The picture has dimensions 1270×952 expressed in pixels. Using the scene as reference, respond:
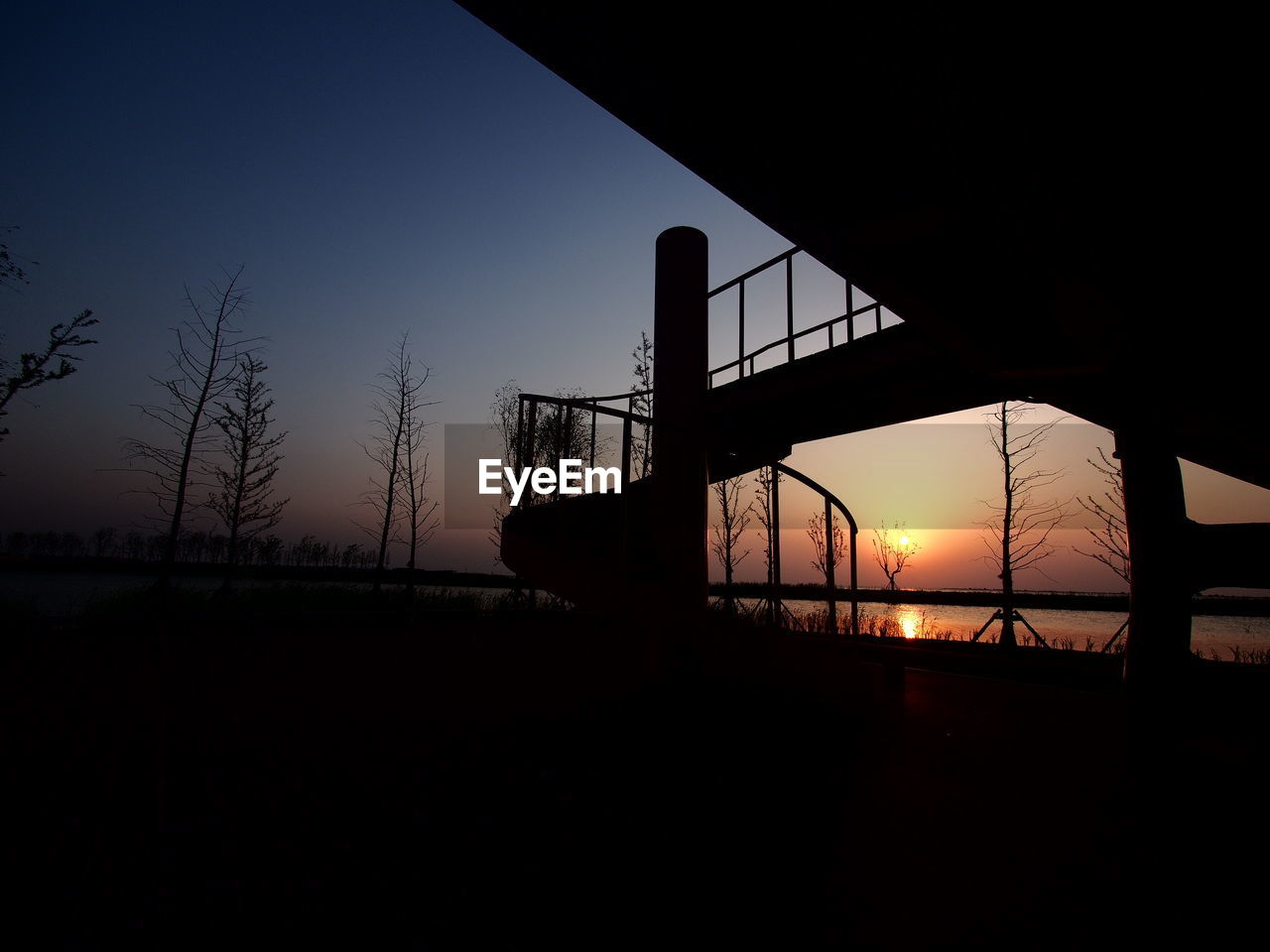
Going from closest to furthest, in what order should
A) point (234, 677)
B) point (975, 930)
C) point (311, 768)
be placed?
1. point (975, 930)
2. point (311, 768)
3. point (234, 677)

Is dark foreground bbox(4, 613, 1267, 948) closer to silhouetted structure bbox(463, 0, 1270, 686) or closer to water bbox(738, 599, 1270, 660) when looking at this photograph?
silhouetted structure bbox(463, 0, 1270, 686)

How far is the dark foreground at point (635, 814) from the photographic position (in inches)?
58.6

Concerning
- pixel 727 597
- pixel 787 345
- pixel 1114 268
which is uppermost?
pixel 787 345

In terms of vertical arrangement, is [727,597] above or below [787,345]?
below

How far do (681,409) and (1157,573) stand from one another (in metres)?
3.73

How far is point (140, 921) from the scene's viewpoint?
1486 mm

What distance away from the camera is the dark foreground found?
1.49m

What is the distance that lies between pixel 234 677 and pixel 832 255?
6.04m

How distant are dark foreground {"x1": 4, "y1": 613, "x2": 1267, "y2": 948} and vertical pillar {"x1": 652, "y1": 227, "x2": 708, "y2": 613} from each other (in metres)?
1.28

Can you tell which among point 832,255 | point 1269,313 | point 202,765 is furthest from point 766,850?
point 1269,313

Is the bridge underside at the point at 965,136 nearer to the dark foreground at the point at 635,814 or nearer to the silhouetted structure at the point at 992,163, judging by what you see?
the silhouetted structure at the point at 992,163

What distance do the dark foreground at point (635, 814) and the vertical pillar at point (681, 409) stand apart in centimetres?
128

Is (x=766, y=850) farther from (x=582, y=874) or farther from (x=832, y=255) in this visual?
(x=832, y=255)

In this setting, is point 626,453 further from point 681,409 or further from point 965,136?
point 965,136
